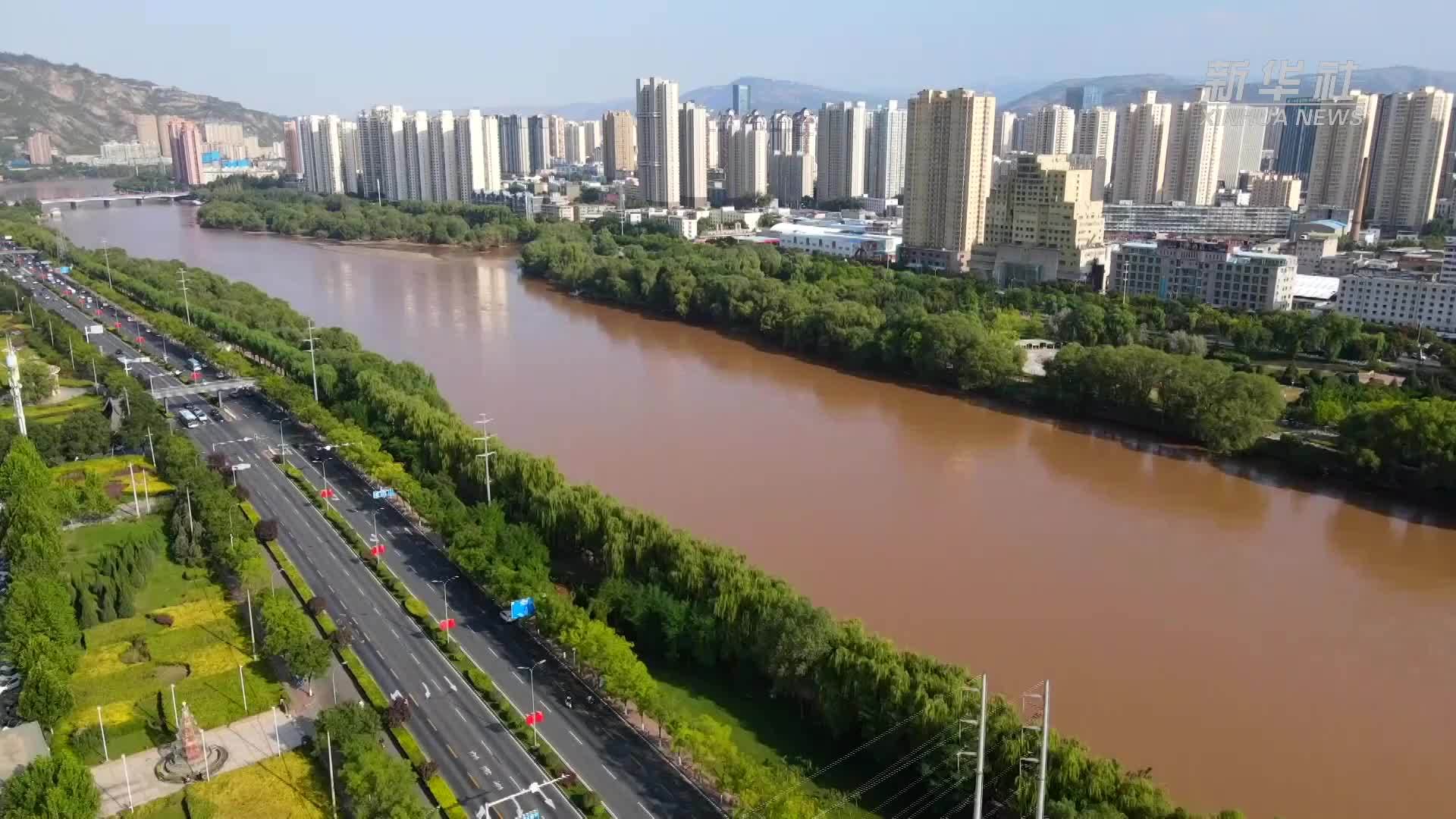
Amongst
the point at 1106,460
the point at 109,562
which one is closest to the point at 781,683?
the point at 109,562

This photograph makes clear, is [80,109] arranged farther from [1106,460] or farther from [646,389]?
[1106,460]

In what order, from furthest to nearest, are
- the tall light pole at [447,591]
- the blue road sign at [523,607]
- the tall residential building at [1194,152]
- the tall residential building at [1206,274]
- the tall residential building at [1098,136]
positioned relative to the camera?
the tall residential building at [1098,136], the tall residential building at [1194,152], the tall residential building at [1206,274], the tall light pole at [447,591], the blue road sign at [523,607]

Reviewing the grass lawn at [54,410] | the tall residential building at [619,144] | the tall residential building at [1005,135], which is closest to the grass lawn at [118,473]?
the grass lawn at [54,410]

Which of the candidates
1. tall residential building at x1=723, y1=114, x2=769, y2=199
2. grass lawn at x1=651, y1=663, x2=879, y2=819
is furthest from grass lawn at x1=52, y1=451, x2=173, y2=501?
tall residential building at x1=723, y1=114, x2=769, y2=199

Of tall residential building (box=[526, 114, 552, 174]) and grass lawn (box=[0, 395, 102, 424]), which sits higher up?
tall residential building (box=[526, 114, 552, 174])

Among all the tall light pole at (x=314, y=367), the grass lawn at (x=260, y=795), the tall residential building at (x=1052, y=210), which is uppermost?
the tall residential building at (x=1052, y=210)

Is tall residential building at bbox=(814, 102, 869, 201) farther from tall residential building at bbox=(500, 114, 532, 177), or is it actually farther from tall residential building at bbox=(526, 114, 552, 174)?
tall residential building at bbox=(526, 114, 552, 174)

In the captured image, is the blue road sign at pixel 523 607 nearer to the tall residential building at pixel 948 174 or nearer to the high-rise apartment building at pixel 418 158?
the tall residential building at pixel 948 174
